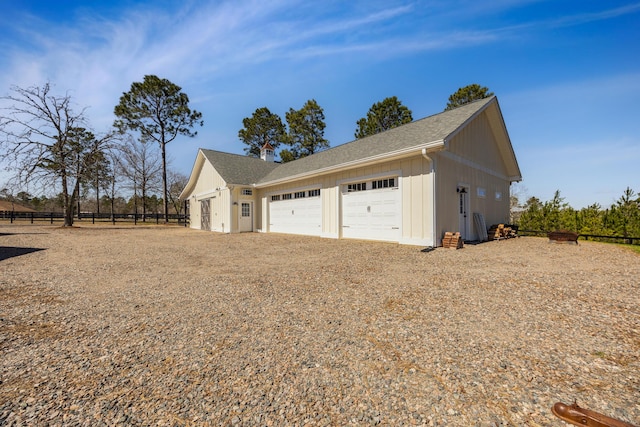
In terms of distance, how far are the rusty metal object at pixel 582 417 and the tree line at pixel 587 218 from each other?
13556 millimetres

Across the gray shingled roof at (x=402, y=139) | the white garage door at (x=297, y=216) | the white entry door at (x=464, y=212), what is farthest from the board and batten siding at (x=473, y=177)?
the white garage door at (x=297, y=216)

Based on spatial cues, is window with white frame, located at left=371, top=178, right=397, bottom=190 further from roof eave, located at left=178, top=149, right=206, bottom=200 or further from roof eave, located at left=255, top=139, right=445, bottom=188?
roof eave, located at left=178, top=149, right=206, bottom=200

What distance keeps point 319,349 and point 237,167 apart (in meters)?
17.9

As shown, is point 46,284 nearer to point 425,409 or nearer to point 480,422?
point 425,409

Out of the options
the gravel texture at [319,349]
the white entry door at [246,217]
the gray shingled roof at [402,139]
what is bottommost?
the gravel texture at [319,349]

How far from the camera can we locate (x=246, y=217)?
17.2 meters

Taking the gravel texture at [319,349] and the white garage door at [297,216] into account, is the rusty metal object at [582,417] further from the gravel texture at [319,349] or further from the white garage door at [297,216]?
the white garage door at [297,216]

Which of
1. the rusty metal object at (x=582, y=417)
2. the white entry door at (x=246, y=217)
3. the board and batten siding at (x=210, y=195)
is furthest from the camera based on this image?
the board and batten siding at (x=210, y=195)

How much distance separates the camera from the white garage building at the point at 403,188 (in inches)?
348

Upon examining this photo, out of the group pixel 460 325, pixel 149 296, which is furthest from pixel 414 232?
pixel 149 296

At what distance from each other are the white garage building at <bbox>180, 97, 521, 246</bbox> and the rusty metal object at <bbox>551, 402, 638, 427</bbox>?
711 cm

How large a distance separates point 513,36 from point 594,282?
7.63m

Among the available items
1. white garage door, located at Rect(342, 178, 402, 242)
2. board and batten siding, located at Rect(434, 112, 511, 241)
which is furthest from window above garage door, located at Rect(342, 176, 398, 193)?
board and batten siding, located at Rect(434, 112, 511, 241)

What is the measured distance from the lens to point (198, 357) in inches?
92.7
